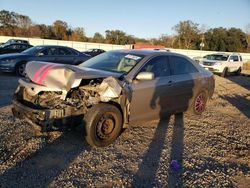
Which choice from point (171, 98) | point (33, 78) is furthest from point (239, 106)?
point (33, 78)

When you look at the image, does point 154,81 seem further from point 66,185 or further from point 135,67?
point 66,185

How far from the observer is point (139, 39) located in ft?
246

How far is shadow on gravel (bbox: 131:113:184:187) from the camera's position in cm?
433

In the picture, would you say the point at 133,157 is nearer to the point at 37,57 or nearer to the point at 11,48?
the point at 37,57

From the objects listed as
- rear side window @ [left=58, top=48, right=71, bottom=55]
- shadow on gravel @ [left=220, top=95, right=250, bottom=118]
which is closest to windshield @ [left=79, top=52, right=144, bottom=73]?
shadow on gravel @ [left=220, top=95, right=250, bottom=118]

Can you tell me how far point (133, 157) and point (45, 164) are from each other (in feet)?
4.56

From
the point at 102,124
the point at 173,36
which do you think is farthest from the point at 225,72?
the point at 173,36

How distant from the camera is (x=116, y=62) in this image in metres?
6.33

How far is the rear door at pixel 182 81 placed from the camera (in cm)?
687

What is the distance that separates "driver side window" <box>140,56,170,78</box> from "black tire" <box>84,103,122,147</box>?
1.11 m

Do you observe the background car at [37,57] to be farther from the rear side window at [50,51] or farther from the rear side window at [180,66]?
the rear side window at [180,66]

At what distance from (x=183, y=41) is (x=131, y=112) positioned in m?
62.9

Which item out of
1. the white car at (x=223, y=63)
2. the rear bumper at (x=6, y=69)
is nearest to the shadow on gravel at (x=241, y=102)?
the rear bumper at (x=6, y=69)

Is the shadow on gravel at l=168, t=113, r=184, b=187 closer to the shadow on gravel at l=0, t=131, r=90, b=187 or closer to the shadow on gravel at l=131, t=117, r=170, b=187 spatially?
the shadow on gravel at l=131, t=117, r=170, b=187
